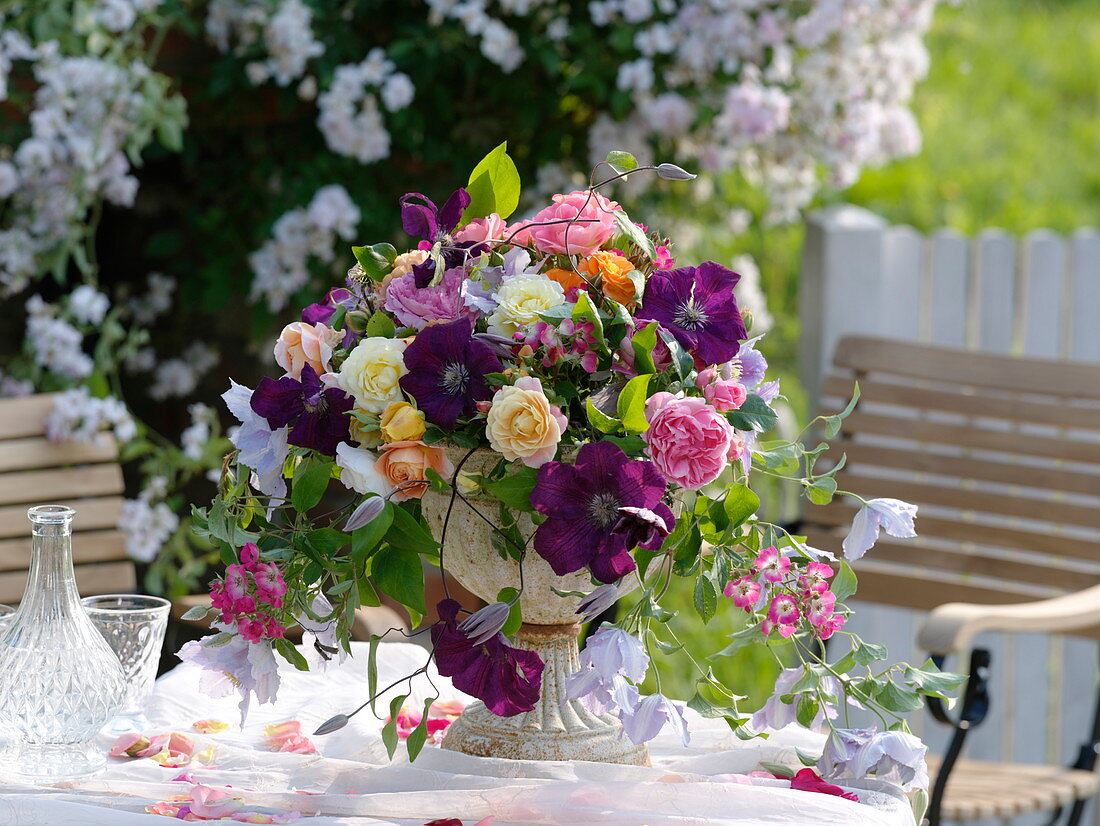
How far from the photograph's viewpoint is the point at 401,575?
1.05 m

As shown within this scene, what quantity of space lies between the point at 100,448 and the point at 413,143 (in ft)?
2.79

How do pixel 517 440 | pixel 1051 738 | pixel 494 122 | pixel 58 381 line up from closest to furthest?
1. pixel 517 440
2. pixel 58 381
3. pixel 494 122
4. pixel 1051 738

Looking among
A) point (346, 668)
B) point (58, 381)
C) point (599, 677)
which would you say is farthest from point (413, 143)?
point (599, 677)

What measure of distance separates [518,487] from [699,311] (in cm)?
21

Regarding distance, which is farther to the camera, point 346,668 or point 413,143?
point 413,143

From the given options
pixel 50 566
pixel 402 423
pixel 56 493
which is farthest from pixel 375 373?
pixel 56 493

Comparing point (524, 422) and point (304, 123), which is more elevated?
point (304, 123)

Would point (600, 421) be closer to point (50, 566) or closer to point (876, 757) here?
point (876, 757)

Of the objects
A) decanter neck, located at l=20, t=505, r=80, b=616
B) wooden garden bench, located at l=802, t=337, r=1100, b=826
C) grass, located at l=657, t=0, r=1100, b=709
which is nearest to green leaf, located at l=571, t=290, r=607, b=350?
decanter neck, located at l=20, t=505, r=80, b=616

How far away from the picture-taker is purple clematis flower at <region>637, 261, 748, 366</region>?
106cm

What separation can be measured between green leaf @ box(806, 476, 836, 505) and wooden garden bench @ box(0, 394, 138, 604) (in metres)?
1.45

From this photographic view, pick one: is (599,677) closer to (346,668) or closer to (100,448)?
(346,668)

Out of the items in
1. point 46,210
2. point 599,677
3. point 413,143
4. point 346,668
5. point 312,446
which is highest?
point 413,143

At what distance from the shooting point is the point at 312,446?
3.52 feet
